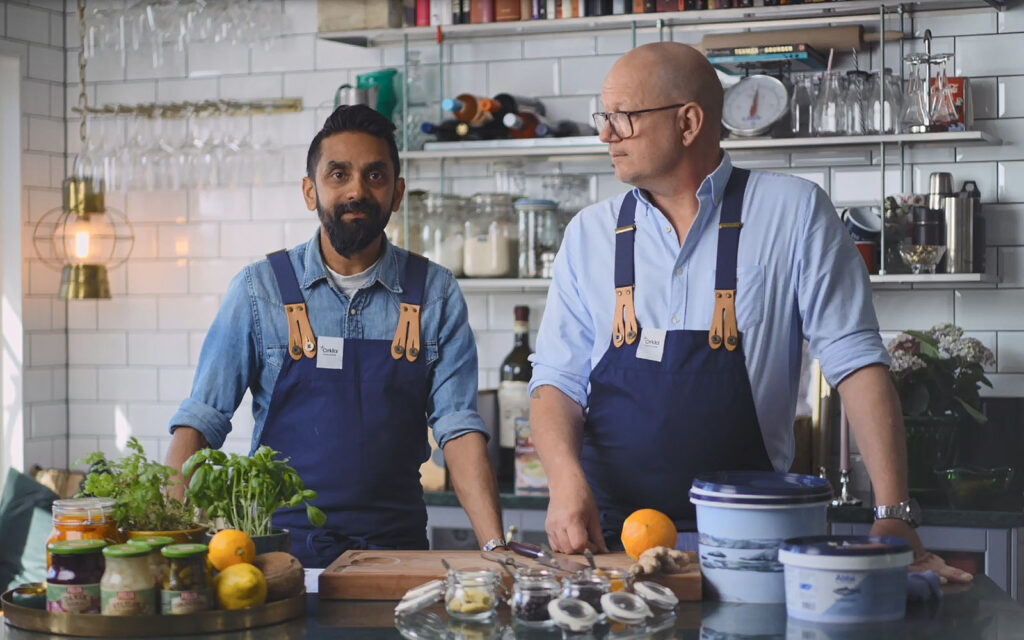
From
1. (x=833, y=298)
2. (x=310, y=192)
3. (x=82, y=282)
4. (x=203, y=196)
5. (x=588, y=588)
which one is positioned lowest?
(x=588, y=588)

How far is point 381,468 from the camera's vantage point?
270 centimetres

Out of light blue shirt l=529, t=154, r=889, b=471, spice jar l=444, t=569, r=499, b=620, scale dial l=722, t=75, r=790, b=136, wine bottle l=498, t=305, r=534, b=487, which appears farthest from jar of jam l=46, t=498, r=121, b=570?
scale dial l=722, t=75, r=790, b=136

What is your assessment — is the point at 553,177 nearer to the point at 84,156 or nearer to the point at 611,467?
the point at 84,156

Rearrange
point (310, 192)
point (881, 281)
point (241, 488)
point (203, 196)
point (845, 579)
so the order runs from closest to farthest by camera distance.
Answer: point (845, 579), point (241, 488), point (310, 192), point (881, 281), point (203, 196)

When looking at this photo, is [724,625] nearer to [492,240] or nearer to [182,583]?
[182,583]

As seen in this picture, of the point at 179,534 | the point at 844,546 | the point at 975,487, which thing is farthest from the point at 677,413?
the point at 975,487

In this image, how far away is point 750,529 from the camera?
1.90 metres

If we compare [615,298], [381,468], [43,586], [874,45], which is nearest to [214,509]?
[43,586]

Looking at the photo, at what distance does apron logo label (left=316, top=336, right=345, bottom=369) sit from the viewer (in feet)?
8.92

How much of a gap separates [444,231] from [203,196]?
1.16 m

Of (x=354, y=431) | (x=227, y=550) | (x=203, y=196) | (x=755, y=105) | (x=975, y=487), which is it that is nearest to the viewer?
(x=227, y=550)

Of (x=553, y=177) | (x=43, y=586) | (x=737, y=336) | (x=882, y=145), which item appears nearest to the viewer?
(x=43, y=586)

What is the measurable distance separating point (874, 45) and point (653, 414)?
7.91 feet

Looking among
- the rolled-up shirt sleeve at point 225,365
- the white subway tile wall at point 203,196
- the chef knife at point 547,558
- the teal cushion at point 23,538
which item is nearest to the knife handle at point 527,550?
the chef knife at point 547,558
